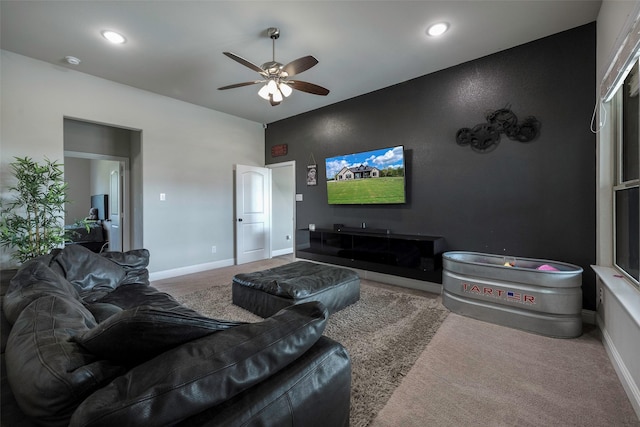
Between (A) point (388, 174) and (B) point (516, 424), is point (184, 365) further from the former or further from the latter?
(A) point (388, 174)

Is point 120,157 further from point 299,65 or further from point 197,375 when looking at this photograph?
point 197,375

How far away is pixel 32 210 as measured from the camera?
3.14m

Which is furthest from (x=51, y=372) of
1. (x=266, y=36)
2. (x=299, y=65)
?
(x=266, y=36)

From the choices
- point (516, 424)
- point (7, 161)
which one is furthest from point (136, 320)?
point (7, 161)

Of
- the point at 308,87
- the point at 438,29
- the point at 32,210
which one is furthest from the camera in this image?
the point at 32,210

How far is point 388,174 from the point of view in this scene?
13.2 ft

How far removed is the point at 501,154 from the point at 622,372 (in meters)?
2.22

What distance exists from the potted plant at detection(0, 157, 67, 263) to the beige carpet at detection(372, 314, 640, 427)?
3924 mm

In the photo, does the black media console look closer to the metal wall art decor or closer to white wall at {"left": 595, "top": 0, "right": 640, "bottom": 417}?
the metal wall art decor

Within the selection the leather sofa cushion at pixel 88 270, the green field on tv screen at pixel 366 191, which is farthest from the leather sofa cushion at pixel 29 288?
the green field on tv screen at pixel 366 191

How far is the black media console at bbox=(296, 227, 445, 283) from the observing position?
3.51 m

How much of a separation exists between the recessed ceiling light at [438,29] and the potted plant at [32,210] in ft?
14.5

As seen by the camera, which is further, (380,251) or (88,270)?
(380,251)

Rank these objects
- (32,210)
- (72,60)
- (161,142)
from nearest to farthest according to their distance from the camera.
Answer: (32,210), (72,60), (161,142)
